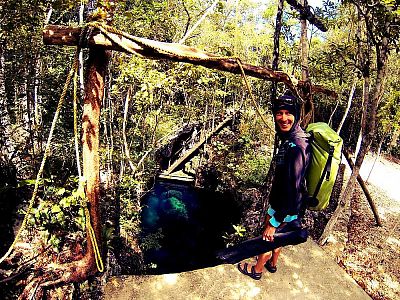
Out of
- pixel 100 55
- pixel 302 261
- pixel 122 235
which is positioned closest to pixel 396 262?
pixel 302 261

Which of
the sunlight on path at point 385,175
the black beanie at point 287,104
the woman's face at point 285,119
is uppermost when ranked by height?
the black beanie at point 287,104

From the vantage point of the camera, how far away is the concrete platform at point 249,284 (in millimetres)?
3211

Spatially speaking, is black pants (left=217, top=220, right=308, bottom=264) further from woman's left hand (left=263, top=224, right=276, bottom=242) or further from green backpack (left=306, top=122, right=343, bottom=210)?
green backpack (left=306, top=122, right=343, bottom=210)

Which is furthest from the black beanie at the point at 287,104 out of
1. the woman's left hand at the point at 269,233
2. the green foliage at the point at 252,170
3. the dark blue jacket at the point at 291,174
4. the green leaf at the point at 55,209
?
the green foliage at the point at 252,170

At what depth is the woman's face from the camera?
307 cm

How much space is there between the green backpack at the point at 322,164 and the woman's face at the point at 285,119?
0.96 feet

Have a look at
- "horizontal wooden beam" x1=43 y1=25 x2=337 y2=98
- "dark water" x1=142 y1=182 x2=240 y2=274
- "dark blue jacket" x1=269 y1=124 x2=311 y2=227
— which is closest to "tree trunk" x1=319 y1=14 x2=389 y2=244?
"dark blue jacket" x1=269 y1=124 x2=311 y2=227

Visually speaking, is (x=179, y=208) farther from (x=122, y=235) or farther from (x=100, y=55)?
(x=100, y=55)

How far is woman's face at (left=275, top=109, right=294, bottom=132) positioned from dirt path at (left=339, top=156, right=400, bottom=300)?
4949 mm

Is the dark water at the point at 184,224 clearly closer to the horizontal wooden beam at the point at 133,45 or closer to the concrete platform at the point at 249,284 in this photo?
the concrete platform at the point at 249,284

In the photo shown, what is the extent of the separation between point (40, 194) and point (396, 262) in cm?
808

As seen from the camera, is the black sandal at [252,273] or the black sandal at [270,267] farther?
the black sandal at [270,267]

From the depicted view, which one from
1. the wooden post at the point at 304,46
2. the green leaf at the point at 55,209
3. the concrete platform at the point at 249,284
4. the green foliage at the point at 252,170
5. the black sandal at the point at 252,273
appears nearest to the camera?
the concrete platform at the point at 249,284

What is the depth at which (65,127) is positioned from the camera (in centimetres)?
832
